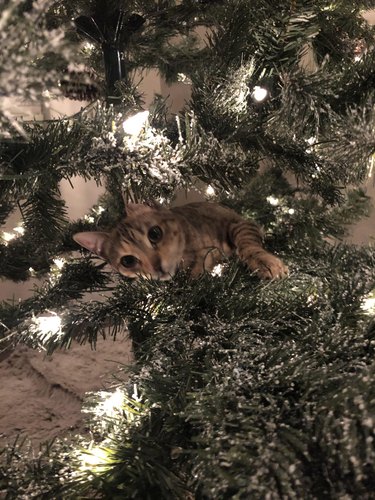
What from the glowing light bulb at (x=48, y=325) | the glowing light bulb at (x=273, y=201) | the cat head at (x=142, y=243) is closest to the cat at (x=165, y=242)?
the cat head at (x=142, y=243)

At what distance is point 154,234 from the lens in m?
0.57

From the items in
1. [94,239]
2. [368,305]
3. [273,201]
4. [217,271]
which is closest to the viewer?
[368,305]

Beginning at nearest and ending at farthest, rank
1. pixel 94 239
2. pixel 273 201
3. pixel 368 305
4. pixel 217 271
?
pixel 368 305 < pixel 217 271 < pixel 94 239 < pixel 273 201

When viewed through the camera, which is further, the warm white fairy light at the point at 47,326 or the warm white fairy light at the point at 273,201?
the warm white fairy light at the point at 273,201

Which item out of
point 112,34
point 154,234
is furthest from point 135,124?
point 112,34

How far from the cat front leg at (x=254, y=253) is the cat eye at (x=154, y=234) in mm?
113

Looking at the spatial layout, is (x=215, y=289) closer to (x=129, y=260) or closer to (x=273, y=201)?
(x=129, y=260)

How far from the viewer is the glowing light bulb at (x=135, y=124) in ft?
1.47

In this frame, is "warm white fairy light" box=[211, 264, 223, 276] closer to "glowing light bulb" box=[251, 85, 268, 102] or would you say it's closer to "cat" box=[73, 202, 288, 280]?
"cat" box=[73, 202, 288, 280]

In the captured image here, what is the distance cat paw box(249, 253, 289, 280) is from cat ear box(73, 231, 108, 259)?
232 mm

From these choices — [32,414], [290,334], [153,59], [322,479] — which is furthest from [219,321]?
[32,414]

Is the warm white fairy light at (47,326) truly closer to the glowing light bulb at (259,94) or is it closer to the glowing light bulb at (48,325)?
the glowing light bulb at (48,325)

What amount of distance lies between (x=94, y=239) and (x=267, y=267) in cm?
27

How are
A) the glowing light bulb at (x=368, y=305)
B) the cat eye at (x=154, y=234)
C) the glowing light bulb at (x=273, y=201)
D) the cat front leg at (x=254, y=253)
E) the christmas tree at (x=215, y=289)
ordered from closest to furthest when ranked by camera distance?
the christmas tree at (x=215, y=289) → the glowing light bulb at (x=368, y=305) → the cat front leg at (x=254, y=253) → the cat eye at (x=154, y=234) → the glowing light bulb at (x=273, y=201)
